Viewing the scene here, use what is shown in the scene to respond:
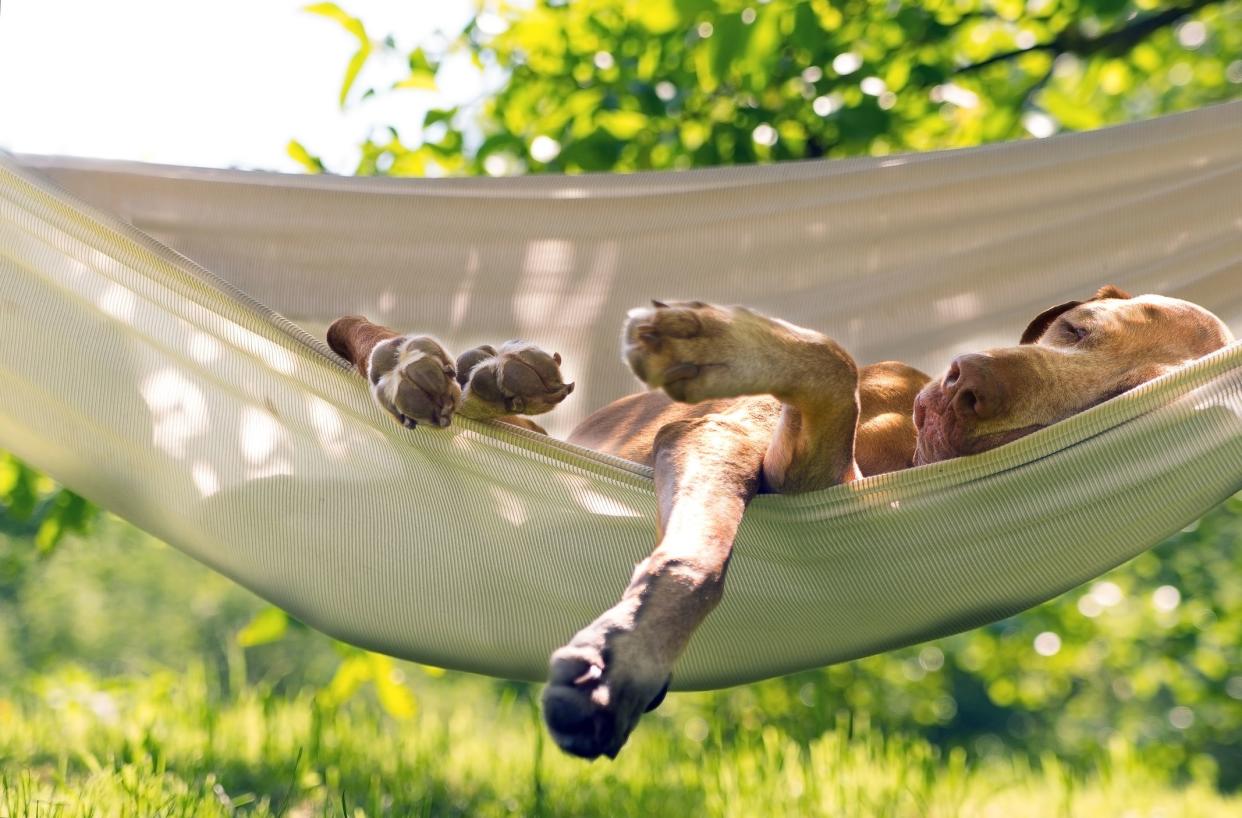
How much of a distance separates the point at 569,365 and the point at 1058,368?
0.95m

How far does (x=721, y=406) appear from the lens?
4.78ft

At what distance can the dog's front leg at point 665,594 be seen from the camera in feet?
2.93

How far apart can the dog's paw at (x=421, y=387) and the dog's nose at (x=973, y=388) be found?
0.51m

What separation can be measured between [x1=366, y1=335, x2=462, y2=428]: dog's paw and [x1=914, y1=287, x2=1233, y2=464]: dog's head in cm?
50

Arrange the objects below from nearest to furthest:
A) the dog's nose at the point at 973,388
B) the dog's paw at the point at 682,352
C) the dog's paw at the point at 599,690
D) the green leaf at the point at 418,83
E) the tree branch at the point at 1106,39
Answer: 1. the dog's paw at the point at 599,690
2. the dog's paw at the point at 682,352
3. the dog's nose at the point at 973,388
4. the green leaf at the point at 418,83
5. the tree branch at the point at 1106,39

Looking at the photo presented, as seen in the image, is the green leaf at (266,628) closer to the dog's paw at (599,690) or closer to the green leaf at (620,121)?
the green leaf at (620,121)

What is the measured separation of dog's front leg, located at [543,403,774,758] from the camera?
89 centimetres

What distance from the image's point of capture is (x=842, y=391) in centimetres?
129

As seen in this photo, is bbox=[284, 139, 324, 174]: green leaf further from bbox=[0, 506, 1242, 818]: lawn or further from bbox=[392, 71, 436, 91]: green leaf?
bbox=[0, 506, 1242, 818]: lawn

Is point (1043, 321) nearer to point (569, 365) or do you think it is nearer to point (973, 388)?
point (973, 388)

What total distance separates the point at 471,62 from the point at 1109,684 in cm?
828

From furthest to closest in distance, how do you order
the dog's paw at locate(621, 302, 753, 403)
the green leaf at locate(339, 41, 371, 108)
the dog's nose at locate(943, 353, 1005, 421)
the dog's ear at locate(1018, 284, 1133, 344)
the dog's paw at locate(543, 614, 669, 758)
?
the green leaf at locate(339, 41, 371, 108) → the dog's ear at locate(1018, 284, 1133, 344) → the dog's nose at locate(943, 353, 1005, 421) → the dog's paw at locate(621, 302, 753, 403) → the dog's paw at locate(543, 614, 669, 758)

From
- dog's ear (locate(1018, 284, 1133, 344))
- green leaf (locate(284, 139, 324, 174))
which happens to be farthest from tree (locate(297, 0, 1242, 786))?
dog's ear (locate(1018, 284, 1133, 344))

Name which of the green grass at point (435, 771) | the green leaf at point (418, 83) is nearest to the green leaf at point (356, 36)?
the green leaf at point (418, 83)
